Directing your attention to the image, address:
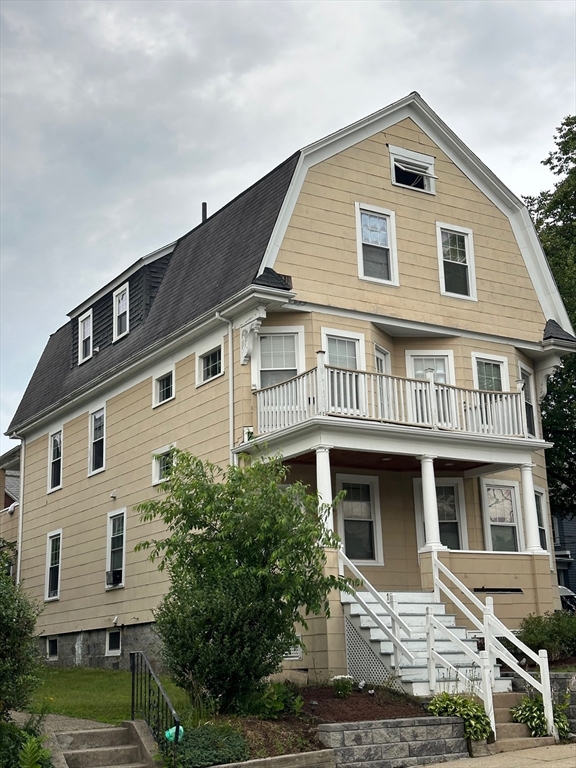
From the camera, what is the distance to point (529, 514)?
17.7 m

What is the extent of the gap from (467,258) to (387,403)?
4967 mm

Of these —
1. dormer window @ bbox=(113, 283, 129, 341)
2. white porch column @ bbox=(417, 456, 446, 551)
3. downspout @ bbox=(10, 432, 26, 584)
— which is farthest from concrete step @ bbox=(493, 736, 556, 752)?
downspout @ bbox=(10, 432, 26, 584)

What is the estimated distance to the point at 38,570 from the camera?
1001 inches

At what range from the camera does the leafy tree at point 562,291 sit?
24.4m

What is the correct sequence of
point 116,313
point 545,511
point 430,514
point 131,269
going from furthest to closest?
point 116,313, point 131,269, point 545,511, point 430,514

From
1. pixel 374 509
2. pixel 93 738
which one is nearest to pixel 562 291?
pixel 374 509

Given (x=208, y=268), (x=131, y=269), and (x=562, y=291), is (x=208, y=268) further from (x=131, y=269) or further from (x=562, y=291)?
(x=562, y=291)

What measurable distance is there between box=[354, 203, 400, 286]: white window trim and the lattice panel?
23.3 feet

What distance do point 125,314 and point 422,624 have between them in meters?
11.3

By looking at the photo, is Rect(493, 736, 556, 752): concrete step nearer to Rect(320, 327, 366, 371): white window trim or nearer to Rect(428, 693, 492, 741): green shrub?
Rect(428, 693, 492, 741): green shrub

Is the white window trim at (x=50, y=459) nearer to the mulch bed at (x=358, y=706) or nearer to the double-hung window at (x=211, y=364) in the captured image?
the double-hung window at (x=211, y=364)

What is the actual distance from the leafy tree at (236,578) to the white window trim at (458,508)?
6.02 meters

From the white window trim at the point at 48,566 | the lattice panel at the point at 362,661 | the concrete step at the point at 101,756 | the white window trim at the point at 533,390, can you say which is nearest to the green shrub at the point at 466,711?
the lattice panel at the point at 362,661

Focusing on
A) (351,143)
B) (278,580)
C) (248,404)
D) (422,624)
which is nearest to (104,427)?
(248,404)
